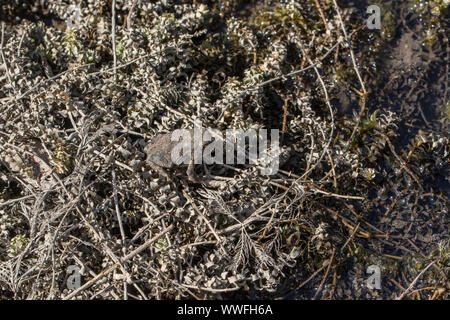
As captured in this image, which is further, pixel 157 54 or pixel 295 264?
pixel 157 54

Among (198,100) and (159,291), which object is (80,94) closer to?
(198,100)

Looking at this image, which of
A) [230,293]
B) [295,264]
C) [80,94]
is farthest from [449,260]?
[80,94]

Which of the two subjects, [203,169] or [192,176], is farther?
[203,169]

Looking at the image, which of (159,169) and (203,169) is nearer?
(159,169)

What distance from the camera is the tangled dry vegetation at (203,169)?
3357 mm

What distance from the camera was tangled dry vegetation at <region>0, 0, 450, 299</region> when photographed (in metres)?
3.36

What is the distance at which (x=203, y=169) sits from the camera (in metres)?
3.61

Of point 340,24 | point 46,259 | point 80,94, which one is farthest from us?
point 340,24

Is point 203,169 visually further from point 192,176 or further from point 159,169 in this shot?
point 159,169

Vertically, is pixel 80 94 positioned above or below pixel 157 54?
A: below

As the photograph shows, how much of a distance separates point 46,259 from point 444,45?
11.2 ft

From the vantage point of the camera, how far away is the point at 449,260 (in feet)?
11.9

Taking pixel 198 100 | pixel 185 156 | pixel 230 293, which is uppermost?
pixel 198 100

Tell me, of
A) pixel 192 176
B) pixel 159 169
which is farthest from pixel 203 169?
pixel 159 169
